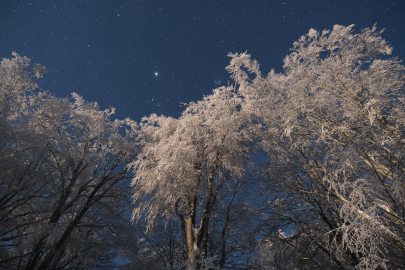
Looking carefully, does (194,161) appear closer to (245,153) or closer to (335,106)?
(245,153)

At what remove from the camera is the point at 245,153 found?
21.1 feet

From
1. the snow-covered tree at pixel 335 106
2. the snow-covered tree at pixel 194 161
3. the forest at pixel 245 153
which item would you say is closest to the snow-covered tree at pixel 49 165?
the forest at pixel 245 153

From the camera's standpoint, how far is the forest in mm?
3914

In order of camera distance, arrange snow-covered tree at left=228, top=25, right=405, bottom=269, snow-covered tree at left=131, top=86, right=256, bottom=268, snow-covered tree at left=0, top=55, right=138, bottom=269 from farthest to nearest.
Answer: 1. snow-covered tree at left=0, top=55, right=138, bottom=269
2. snow-covered tree at left=131, top=86, right=256, bottom=268
3. snow-covered tree at left=228, top=25, right=405, bottom=269

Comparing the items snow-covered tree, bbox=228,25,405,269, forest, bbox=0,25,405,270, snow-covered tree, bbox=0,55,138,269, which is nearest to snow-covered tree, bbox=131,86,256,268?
forest, bbox=0,25,405,270

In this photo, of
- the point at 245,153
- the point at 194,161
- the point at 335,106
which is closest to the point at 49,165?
the point at 194,161

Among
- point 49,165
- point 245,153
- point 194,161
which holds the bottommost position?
point 194,161

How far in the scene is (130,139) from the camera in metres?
8.35

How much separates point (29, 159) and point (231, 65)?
8.27m

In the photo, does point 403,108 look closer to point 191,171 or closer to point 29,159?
point 191,171

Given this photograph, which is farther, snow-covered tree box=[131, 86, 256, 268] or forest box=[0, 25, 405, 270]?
snow-covered tree box=[131, 86, 256, 268]

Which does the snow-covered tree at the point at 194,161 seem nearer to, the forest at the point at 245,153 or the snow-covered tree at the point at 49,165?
the forest at the point at 245,153

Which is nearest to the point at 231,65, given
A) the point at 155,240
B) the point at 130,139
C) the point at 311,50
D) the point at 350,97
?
the point at 311,50

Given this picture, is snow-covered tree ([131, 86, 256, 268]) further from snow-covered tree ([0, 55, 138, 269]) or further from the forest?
snow-covered tree ([0, 55, 138, 269])
